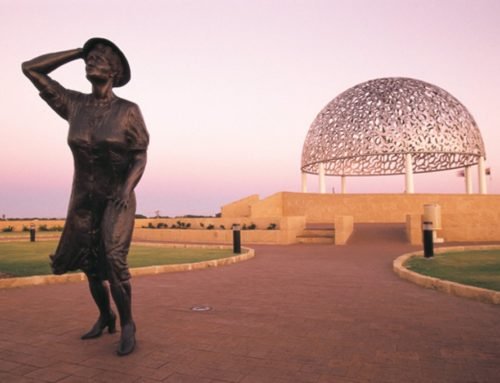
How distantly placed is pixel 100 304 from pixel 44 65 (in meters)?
2.23

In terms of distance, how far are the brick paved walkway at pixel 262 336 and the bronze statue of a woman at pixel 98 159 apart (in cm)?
49

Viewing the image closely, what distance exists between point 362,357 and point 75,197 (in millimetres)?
2752

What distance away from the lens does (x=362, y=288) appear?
661 centimetres

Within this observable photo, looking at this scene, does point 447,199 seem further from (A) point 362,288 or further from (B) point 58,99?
(B) point 58,99

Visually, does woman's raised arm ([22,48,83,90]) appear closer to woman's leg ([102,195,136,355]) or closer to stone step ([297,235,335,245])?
woman's leg ([102,195,136,355])

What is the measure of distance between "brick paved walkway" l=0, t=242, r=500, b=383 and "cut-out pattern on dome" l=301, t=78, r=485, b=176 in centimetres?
2720

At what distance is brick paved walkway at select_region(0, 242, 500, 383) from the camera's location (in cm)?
285

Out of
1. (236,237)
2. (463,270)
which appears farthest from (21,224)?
(463,270)

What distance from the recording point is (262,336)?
378 cm

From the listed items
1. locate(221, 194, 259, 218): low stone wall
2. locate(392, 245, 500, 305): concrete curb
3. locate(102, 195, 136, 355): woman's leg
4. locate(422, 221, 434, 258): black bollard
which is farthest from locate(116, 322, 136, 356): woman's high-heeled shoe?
locate(221, 194, 259, 218): low stone wall

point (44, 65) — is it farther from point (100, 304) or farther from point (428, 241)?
point (428, 241)

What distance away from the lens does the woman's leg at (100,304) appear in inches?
149

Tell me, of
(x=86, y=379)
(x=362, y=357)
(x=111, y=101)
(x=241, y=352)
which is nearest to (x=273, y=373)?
(x=241, y=352)

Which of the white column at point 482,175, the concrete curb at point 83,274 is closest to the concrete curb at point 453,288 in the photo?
the concrete curb at point 83,274
